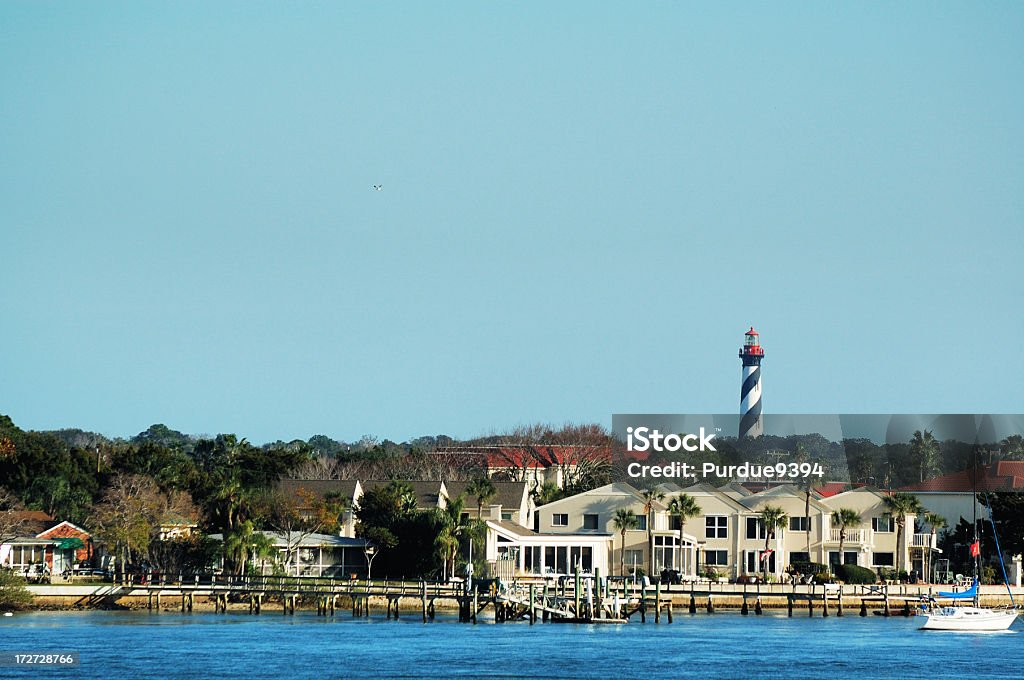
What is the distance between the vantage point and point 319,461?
425 ft

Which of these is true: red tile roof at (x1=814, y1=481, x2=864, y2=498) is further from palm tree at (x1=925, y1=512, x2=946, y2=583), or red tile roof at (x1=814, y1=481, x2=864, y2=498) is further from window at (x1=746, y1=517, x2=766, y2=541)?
window at (x1=746, y1=517, x2=766, y2=541)

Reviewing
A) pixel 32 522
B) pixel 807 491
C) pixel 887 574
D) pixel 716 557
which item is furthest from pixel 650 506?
pixel 32 522

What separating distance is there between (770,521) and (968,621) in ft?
65.3

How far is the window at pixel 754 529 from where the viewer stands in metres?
94.3

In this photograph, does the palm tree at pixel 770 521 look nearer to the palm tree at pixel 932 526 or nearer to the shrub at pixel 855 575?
the shrub at pixel 855 575

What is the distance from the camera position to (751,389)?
13712cm

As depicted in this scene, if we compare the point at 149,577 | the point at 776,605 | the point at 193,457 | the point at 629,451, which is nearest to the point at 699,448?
the point at 629,451

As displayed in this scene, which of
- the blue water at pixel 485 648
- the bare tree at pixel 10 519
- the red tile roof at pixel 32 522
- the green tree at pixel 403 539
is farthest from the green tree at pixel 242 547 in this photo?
the red tile roof at pixel 32 522

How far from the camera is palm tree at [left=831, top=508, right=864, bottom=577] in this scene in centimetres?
9362

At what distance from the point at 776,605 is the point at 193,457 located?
56.2m

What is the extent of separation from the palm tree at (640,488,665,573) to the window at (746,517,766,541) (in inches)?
189

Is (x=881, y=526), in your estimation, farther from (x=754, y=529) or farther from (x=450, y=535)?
(x=450, y=535)

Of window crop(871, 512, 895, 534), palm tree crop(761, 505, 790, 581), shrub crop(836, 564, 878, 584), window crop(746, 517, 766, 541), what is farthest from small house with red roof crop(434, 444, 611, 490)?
shrub crop(836, 564, 878, 584)

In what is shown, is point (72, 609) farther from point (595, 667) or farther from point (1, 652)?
point (595, 667)
